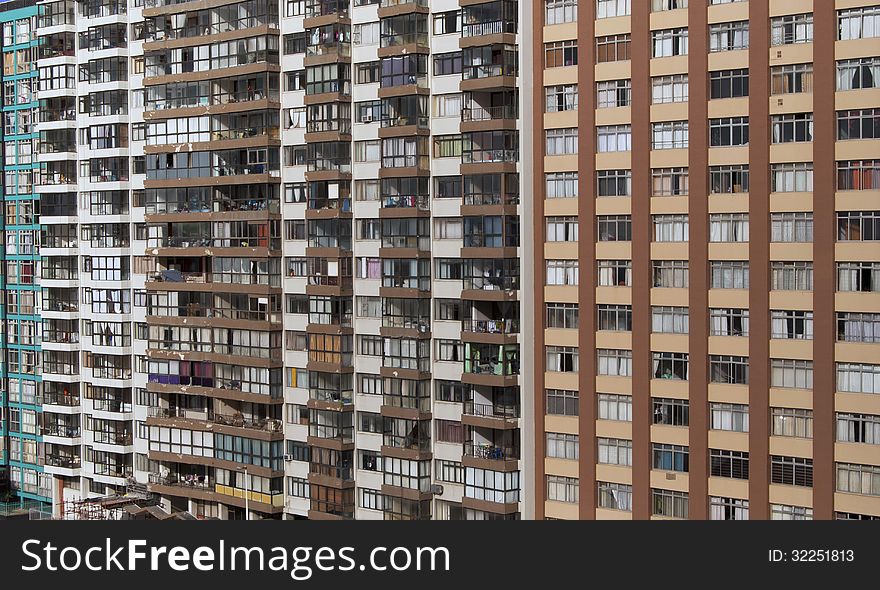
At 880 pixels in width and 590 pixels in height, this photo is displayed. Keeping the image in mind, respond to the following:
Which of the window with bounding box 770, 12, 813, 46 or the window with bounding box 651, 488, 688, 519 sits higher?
the window with bounding box 770, 12, 813, 46

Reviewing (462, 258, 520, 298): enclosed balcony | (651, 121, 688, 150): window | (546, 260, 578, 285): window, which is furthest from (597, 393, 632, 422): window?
(651, 121, 688, 150): window

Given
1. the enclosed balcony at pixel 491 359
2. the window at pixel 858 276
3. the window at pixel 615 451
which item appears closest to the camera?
the window at pixel 858 276

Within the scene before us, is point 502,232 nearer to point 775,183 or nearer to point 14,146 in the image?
point 775,183

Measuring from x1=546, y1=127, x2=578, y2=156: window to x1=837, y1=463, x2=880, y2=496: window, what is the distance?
46.8ft

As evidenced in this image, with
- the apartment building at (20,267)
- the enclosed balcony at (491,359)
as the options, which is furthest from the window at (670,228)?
the apartment building at (20,267)

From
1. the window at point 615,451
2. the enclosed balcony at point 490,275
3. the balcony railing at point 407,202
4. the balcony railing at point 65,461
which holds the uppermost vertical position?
the balcony railing at point 407,202

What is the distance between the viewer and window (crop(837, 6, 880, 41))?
41.6m

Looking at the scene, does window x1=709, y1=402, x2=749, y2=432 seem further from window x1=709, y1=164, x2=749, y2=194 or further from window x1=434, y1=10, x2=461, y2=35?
window x1=434, y1=10, x2=461, y2=35

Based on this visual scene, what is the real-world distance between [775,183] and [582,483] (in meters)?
12.4

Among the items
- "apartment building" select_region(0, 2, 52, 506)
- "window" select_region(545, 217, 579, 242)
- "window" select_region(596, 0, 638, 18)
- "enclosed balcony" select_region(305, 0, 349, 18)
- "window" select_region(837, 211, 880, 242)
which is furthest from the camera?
"apartment building" select_region(0, 2, 52, 506)

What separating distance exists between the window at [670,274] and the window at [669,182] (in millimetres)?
2314

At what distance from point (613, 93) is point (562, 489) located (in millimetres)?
14136

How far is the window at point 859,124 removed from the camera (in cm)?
4166

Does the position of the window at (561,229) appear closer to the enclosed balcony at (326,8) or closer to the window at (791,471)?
the window at (791,471)
